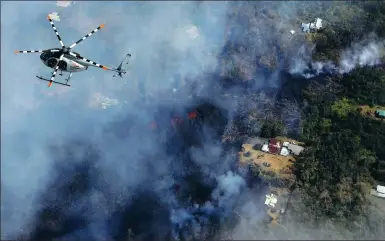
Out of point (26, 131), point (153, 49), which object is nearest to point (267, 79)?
point (153, 49)

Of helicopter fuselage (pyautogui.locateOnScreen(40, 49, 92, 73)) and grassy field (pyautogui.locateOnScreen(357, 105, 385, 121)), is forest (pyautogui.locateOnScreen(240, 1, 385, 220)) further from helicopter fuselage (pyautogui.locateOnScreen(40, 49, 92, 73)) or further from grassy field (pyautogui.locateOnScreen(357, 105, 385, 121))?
helicopter fuselage (pyautogui.locateOnScreen(40, 49, 92, 73))

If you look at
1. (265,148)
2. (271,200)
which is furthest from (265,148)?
(271,200)

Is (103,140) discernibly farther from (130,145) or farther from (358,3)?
(358,3)

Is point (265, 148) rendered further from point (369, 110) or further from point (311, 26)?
point (311, 26)

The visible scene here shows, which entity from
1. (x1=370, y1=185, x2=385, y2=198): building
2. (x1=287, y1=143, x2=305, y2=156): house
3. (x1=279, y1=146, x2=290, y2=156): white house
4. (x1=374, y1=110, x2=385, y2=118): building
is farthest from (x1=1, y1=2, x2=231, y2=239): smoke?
(x1=374, y1=110, x2=385, y2=118): building

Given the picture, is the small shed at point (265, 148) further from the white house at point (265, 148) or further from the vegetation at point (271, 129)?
the vegetation at point (271, 129)
